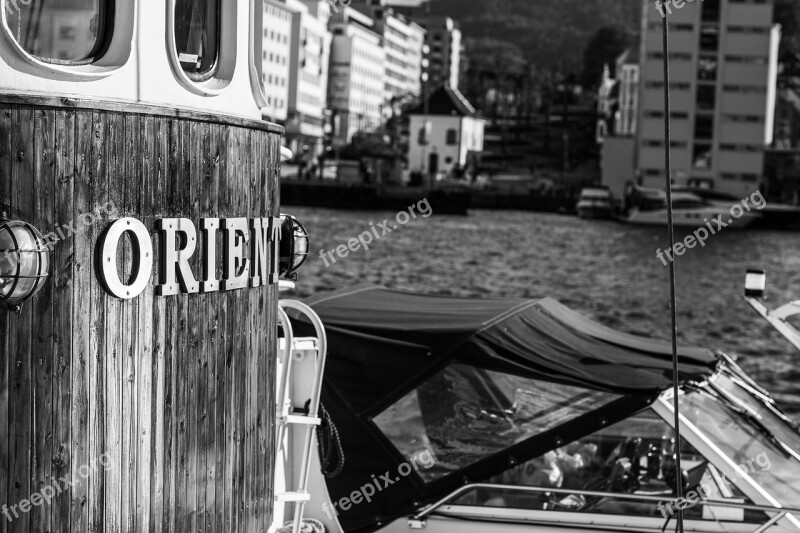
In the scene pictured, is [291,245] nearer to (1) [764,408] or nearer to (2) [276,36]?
(1) [764,408]

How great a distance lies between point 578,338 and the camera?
383 inches

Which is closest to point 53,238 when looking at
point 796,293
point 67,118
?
point 67,118

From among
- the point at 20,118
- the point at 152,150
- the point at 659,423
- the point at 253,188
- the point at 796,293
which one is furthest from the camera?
the point at 796,293

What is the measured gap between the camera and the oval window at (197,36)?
18.2 feet

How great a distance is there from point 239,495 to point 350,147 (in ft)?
517

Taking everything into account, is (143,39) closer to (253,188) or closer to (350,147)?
(253,188)

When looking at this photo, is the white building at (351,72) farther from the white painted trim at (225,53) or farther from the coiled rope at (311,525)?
the white painted trim at (225,53)

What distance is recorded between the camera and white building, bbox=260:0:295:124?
13325 cm

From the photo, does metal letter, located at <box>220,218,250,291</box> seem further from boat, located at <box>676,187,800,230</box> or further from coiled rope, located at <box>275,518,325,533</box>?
boat, located at <box>676,187,800,230</box>

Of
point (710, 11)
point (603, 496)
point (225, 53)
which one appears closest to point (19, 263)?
point (225, 53)

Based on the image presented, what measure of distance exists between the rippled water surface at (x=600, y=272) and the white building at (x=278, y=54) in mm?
32305

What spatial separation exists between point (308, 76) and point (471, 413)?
144 m

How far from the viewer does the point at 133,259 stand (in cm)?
505

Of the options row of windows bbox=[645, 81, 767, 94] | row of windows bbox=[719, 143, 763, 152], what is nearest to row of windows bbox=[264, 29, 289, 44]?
row of windows bbox=[645, 81, 767, 94]
